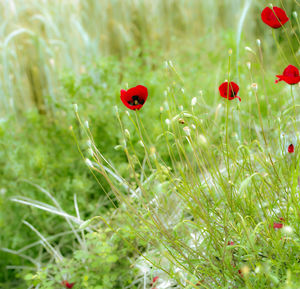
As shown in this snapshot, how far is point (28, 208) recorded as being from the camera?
6.79 ft

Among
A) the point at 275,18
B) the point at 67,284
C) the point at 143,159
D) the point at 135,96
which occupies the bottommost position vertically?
the point at 67,284

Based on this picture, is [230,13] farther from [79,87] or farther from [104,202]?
[104,202]

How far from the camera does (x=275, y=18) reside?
4.41 ft

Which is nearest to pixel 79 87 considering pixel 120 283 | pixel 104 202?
pixel 104 202

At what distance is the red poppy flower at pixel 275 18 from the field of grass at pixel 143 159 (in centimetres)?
6

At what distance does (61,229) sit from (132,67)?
1293mm

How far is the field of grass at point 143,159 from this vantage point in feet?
3.78

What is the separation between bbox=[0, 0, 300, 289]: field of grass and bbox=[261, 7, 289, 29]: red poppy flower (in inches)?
2.2

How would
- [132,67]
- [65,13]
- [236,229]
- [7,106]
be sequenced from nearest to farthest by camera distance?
1. [236,229]
2. [132,67]
3. [7,106]
4. [65,13]

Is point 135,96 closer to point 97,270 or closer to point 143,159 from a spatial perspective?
point 97,270

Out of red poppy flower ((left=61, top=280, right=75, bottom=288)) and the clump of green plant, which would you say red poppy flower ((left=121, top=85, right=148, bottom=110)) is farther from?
red poppy flower ((left=61, top=280, right=75, bottom=288))

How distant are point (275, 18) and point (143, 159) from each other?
4.05 ft

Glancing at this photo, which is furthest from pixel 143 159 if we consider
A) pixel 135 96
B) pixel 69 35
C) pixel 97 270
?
pixel 69 35

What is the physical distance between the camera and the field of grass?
1.15m
